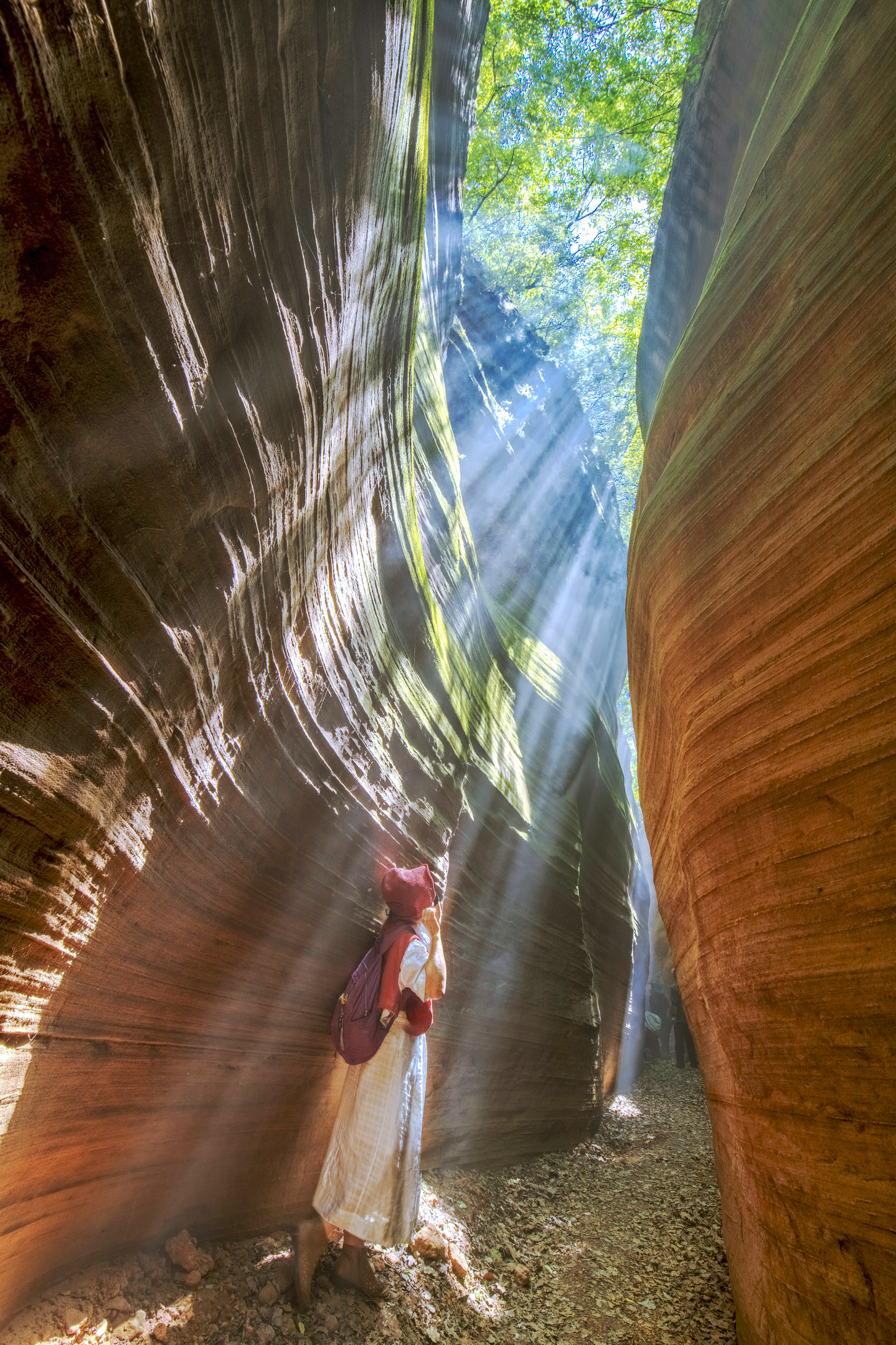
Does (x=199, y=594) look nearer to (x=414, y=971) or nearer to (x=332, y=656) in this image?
(x=332, y=656)

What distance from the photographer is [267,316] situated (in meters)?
1.98

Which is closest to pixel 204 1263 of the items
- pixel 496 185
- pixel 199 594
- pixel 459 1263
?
pixel 459 1263

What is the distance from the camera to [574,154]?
11898mm

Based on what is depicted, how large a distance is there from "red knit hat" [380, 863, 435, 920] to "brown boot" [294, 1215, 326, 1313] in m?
1.33

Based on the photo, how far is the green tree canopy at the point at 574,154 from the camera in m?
10.2

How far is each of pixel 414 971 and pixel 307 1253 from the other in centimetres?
122

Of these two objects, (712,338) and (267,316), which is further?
(712,338)

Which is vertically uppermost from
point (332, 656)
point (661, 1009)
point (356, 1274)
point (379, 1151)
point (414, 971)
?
point (661, 1009)

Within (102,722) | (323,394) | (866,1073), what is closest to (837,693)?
(866,1073)

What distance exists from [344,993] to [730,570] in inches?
110

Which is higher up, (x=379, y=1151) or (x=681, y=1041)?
(x=681, y=1041)

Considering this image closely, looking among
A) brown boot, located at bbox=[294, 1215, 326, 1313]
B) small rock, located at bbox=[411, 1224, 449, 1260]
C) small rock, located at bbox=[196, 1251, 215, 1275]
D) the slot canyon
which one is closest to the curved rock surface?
the slot canyon

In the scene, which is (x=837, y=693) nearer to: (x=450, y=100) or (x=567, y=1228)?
(x=567, y=1228)

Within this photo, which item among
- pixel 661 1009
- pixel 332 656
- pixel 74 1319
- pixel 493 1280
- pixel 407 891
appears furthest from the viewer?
pixel 661 1009
